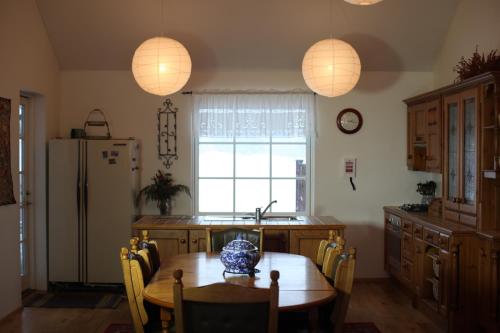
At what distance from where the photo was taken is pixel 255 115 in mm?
5391

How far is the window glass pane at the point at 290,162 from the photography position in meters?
5.55

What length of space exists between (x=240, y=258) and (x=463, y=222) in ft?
6.79

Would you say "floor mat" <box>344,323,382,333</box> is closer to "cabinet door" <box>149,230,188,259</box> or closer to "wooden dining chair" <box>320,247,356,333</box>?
"wooden dining chair" <box>320,247,356,333</box>

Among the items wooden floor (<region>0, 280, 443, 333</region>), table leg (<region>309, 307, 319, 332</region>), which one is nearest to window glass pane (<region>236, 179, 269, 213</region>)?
wooden floor (<region>0, 280, 443, 333</region>)

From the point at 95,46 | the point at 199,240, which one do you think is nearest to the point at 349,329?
the point at 199,240

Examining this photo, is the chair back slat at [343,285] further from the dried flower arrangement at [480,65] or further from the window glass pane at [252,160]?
the window glass pane at [252,160]

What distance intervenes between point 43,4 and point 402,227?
4.04 metres

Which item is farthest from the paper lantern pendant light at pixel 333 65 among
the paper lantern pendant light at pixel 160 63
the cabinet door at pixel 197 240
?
the cabinet door at pixel 197 240

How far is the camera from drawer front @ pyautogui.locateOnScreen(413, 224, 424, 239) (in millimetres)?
4414

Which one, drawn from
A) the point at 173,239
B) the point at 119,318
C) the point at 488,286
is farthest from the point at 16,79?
the point at 488,286

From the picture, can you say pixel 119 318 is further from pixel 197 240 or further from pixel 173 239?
pixel 197 240

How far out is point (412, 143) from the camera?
527 cm

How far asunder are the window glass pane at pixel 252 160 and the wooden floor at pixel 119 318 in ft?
5.42

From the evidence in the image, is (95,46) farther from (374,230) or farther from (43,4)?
(374,230)
